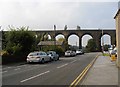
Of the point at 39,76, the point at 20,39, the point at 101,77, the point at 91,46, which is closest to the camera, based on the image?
the point at 101,77

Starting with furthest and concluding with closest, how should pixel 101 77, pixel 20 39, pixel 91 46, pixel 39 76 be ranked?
pixel 91 46, pixel 20 39, pixel 39 76, pixel 101 77

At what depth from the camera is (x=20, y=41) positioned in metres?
43.4

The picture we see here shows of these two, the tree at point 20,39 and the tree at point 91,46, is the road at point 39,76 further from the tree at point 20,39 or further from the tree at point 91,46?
the tree at point 91,46

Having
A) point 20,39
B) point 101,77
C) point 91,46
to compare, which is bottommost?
point 101,77

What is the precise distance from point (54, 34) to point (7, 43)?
72466mm

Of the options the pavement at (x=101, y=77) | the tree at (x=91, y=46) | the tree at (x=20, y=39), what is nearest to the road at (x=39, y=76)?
the pavement at (x=101, y=77)

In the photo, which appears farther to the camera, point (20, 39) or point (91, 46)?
point (91, 46)

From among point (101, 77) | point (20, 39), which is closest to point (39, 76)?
point (101, 77)

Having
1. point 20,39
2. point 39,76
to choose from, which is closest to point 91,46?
point 20,39

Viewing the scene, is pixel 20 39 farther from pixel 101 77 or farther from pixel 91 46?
pixel 91 46

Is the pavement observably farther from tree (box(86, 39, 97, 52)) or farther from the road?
tree (box(86, 39, 97, 52))

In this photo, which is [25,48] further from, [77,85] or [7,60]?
[77,85]

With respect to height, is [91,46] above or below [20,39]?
below

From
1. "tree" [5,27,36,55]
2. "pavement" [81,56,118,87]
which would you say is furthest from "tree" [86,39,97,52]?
"pavement" [81,56,118,87]
